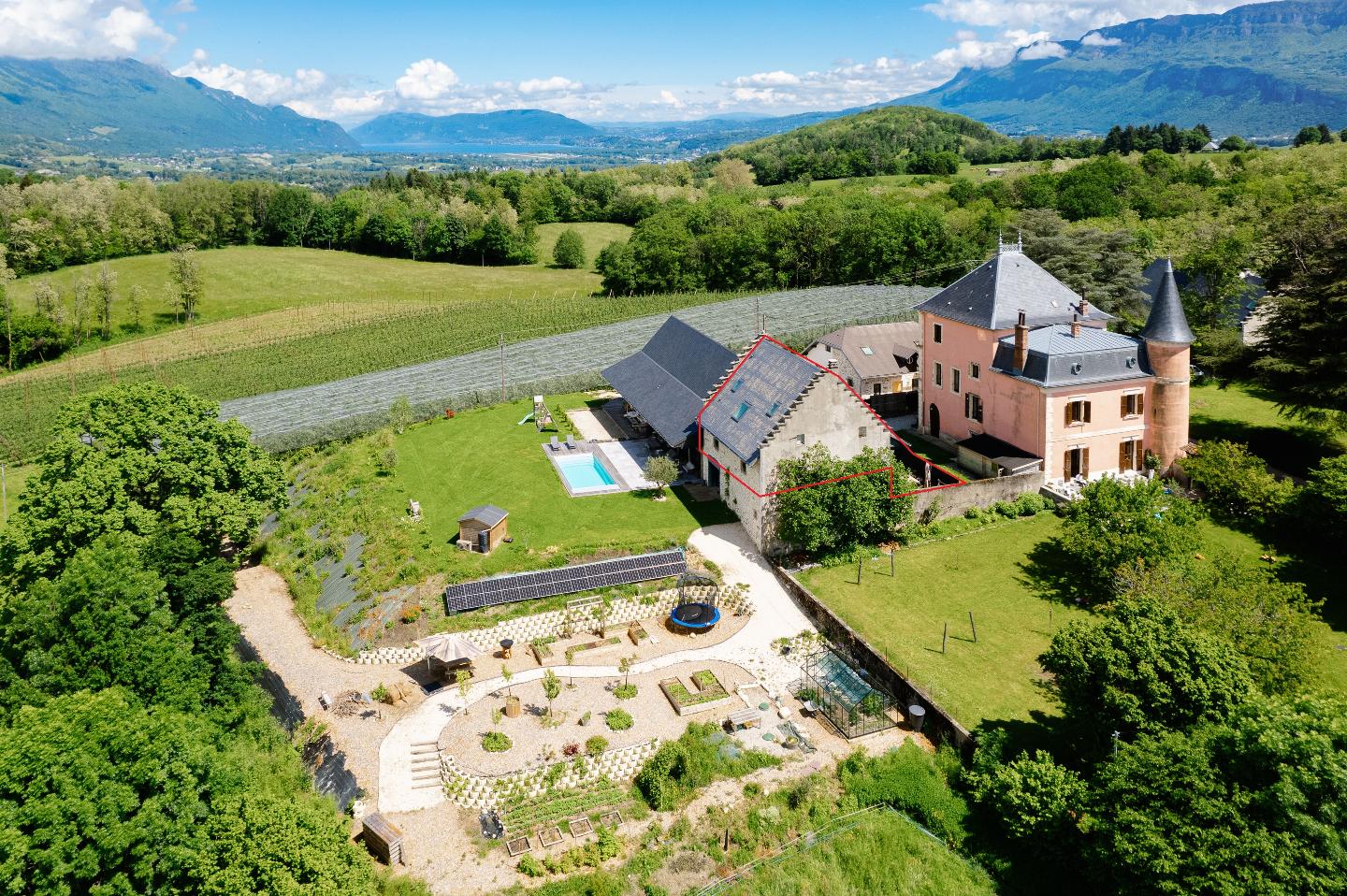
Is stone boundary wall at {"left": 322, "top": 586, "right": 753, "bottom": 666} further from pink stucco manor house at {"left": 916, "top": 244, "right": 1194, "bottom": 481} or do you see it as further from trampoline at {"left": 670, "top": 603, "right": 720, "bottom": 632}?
pink stucco manor house at {"left": 916, "top": 244, "right": 1194, "bottom": 481}

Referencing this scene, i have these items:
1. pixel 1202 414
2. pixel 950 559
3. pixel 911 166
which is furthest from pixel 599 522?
→ pixel 911 166

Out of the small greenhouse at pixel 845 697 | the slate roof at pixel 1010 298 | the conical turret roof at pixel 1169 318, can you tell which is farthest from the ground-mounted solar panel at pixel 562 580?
the conical turret roof at pixel 1169 318

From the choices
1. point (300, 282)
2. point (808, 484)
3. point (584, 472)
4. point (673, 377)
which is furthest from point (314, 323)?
point (808, 484)

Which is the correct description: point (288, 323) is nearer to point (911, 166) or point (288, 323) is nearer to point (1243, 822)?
point (1243, 822)

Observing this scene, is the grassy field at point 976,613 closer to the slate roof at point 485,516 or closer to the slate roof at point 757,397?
the slate roof at point 757,397

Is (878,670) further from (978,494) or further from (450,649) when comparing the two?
(450,649)

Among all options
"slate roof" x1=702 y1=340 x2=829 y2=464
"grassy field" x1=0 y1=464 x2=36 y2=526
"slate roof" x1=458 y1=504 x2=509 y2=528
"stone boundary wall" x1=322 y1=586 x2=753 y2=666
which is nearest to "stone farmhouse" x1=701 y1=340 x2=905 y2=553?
"slate roof" x1=702 y1=340 x2=829 y2=464
